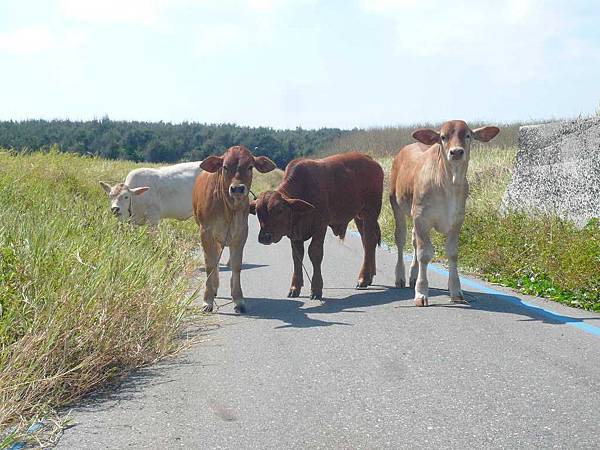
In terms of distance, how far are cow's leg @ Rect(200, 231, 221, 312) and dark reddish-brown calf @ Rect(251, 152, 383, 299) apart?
630mm

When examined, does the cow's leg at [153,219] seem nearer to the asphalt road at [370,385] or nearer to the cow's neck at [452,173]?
the asphalt road at [370,385]

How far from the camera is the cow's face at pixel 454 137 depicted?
32.0 ft

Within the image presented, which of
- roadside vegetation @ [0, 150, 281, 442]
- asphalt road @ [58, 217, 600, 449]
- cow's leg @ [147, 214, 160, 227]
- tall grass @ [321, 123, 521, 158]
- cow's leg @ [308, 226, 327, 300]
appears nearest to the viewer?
asphalt road @ [58, 217, 600, 449]

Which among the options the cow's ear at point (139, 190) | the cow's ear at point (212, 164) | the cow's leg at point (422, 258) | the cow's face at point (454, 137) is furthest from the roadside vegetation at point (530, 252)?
the cow's ear at point (139, 190)

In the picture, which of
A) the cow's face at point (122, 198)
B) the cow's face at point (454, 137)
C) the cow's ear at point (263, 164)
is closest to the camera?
the cow's face at point (454, 137)

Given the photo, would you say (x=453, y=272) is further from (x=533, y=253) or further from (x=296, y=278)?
(x=533, y=253)

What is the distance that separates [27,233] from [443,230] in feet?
14.1

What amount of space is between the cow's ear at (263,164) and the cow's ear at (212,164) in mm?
375

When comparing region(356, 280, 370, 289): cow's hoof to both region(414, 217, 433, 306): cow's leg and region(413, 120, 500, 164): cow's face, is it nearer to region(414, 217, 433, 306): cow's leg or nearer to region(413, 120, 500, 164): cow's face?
region(414, 217, 433, 306): cow's leg

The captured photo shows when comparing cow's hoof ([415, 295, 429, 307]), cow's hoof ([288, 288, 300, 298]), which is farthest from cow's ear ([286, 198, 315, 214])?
cow's hoof ([415, 295, 429, 307])

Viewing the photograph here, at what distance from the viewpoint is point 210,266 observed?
33.3ft

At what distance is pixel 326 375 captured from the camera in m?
6.61

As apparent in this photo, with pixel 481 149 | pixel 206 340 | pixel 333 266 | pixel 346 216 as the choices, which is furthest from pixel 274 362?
pixel 481 149

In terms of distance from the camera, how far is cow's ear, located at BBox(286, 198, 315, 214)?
1067cm
